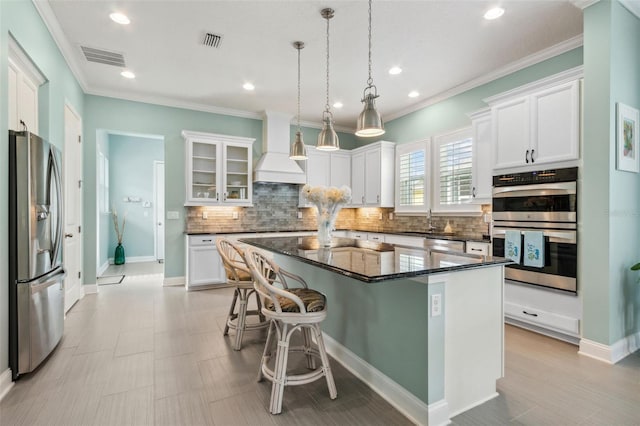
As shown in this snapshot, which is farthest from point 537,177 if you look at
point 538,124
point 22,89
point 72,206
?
point 72,206

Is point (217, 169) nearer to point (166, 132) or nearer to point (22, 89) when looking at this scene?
point (166, 132)

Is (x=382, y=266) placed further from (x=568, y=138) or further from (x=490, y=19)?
(x=490, y=19)

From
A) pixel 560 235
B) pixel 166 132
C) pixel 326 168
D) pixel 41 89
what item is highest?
pixel 166 132

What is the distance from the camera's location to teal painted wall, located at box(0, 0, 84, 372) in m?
2.16

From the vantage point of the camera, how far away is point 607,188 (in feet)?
8.54

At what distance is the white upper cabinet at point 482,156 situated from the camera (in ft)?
12.9

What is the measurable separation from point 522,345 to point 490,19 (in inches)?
118

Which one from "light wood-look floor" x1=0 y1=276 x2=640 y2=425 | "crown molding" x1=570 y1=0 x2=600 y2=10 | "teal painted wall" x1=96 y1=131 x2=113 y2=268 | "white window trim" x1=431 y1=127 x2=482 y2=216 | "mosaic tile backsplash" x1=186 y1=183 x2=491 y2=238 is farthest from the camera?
"teal painted wall" x1=96 y1=131 x2=113 y2=268

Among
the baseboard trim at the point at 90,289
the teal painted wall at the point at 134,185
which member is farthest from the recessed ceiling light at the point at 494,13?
the teal painted wall at the point at 134,185

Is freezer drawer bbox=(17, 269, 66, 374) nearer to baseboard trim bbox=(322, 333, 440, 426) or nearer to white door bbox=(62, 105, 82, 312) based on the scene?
white door bbox=(62, 105, 82, 312)

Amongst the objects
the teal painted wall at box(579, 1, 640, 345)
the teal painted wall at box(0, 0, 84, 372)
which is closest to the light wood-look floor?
the teal painted wall at box(579, 1, 640, 345)

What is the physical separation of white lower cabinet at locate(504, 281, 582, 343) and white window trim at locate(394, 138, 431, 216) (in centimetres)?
199

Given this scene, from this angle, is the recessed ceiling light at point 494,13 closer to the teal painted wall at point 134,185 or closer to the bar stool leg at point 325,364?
the bar stool leg at point 325,364

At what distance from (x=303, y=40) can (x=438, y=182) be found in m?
2.81
